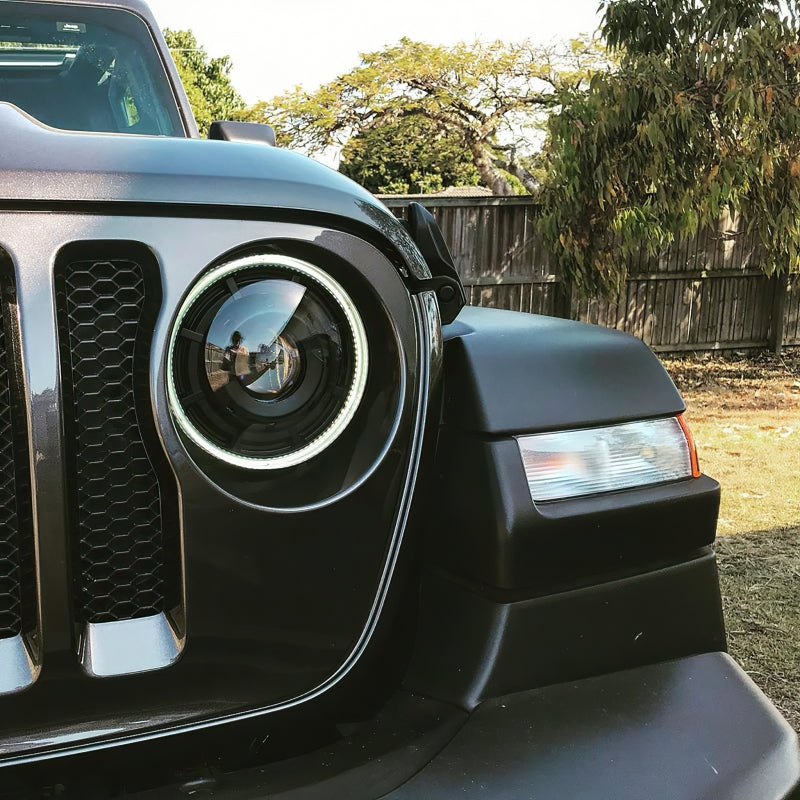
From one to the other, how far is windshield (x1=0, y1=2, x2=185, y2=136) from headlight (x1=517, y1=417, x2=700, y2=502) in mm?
1644

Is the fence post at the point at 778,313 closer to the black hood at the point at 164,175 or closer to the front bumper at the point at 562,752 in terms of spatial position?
the front bumper at the point at 562,752

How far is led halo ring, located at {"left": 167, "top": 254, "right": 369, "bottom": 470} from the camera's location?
42.8 inches

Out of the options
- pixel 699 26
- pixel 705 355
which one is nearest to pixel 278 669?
pixel 699 26

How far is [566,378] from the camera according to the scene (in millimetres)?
1346

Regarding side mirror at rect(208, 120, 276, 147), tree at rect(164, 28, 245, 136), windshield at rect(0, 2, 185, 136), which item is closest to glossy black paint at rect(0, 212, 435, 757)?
side mirror at rect(208, 120, 276, 147)

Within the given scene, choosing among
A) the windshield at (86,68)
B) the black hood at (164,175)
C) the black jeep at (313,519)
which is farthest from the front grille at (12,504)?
the windshield at (86,68)

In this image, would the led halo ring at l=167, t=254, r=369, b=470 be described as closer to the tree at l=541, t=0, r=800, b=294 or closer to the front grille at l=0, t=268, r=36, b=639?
the front grille at l=0, t=268, r=36, b=639

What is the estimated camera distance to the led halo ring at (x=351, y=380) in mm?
1088

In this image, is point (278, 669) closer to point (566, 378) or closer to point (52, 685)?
point (52, 685)

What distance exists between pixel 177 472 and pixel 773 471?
5.77 m

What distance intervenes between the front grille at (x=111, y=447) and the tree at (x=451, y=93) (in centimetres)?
2290

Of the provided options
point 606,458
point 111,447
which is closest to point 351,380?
point 111,447

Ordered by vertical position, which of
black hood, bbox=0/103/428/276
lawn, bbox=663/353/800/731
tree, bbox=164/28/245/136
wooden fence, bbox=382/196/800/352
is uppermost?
tree, bbox=164/28/245/136

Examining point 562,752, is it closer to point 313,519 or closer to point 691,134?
point 313,519
